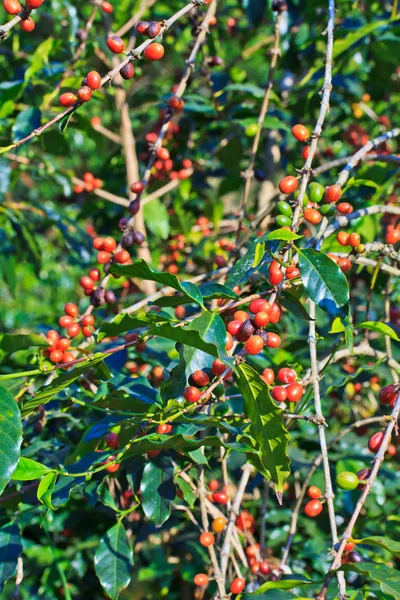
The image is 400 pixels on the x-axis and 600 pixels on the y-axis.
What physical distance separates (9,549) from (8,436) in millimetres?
304

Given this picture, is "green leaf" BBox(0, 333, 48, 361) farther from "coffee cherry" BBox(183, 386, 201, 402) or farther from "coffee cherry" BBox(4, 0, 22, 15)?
"coffee cherry" BBox(4, 0, 22, 15)

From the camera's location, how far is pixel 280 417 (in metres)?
0.74

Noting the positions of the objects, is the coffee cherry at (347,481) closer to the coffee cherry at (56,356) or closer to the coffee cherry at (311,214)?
the coffee cherry at (311,214)

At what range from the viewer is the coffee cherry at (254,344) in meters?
0.76

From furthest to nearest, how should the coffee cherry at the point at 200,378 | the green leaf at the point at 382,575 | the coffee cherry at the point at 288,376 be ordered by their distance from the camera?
the coffee cherry at the point at 288,376, the coffee cherry at the point at 200,378, the green leaf at the point at 382,575

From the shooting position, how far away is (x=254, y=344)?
76 centimetres

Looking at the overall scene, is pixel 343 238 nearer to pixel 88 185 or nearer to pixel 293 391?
pixel 293 391

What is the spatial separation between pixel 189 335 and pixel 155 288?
3.49 ft

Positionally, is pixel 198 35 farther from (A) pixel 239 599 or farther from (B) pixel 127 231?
(A) pixel 239 599

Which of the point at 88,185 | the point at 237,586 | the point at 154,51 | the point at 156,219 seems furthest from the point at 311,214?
the point at 88,185

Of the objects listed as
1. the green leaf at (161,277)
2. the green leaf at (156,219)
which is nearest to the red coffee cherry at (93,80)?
the green leaf at (161,277)

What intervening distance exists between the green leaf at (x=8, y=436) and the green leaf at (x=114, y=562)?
0.28 metres

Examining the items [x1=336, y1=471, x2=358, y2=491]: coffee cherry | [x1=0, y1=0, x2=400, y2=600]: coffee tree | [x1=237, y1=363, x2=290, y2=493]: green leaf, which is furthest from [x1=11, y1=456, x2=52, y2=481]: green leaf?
[x1=336, y1=471, x2=358, y2=491]: coffee cherry

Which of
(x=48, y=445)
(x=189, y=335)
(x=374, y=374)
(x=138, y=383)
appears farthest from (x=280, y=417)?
(x=374, y=374)
